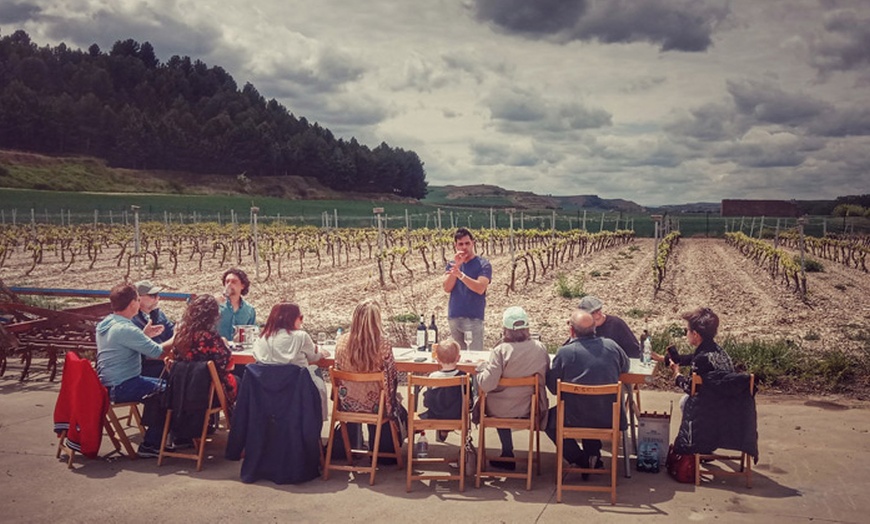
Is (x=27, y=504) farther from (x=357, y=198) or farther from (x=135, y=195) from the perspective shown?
(x=357, y=198)

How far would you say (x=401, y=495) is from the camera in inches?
175

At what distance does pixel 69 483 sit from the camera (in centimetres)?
457

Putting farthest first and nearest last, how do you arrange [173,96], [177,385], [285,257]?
[173,96] → [285,257] → [177,385]

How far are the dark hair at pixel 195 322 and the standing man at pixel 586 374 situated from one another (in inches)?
88.2

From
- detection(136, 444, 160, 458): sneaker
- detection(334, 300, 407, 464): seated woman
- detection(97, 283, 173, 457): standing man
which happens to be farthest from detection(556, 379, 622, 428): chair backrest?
detection(136, 444, 160, 458): sneaker

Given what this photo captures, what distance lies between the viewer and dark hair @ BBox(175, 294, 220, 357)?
4.93 meters

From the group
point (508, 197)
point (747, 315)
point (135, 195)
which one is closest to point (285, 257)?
point (747, 315)

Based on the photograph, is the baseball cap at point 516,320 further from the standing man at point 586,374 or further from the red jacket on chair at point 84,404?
the red jacket on chair at point 84,404

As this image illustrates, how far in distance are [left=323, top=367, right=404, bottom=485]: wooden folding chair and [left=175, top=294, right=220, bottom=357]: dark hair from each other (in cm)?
90

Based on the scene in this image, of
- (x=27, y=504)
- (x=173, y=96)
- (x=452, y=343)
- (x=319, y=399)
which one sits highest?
(x=173, y=96)

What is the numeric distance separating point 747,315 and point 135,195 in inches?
2376

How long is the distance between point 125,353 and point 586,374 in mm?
3057

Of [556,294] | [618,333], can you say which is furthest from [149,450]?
[556,294]

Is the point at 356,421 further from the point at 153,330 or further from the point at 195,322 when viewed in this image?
the point at 153,330
